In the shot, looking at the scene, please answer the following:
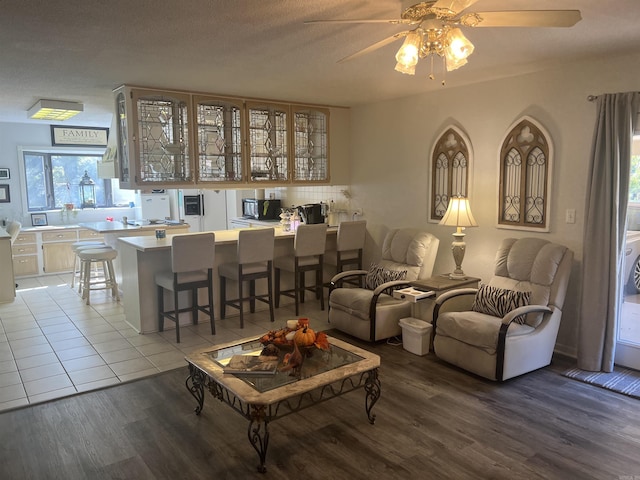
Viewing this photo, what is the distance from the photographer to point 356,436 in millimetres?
2975

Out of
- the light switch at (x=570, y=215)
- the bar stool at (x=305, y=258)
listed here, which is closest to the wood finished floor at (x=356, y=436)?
the light switch at (x=570, y=215)

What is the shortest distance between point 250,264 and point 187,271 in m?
0.73

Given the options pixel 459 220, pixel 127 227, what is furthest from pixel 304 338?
pixel 127 227

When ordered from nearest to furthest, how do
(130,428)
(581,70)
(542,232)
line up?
1. (130,428)
2. (581,70)
3. (542,232)

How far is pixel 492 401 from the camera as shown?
3414mm

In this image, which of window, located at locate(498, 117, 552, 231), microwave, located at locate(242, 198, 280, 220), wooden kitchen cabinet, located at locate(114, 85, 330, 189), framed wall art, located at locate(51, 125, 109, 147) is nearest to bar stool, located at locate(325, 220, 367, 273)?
wooden kitchen cabinet, located at locate(114, 85, 330, 189)

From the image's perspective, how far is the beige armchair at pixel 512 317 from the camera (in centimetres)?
363

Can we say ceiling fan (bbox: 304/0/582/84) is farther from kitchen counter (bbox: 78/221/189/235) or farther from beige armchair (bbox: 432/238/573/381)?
kitchen counter (bbox: 78/221/189/235)

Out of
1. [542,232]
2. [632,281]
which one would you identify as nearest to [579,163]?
[542,232]

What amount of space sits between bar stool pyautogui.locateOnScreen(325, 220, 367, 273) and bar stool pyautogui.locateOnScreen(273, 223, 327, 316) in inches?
10.2

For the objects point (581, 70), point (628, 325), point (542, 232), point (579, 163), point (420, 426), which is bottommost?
point (420, 426)

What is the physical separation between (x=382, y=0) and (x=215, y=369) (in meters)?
2.29

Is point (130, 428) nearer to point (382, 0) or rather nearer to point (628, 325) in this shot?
point (382, 0)

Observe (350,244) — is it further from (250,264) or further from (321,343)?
(321,343)
